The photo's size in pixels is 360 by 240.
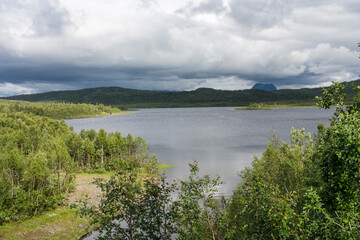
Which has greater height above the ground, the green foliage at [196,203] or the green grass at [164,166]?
the green foliage at [196,203]

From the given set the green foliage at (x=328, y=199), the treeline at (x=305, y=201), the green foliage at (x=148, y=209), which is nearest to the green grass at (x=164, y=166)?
the treeline at (x=305, y=201)

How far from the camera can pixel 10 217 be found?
103 feet

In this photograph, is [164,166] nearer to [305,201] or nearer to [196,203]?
[196,203]

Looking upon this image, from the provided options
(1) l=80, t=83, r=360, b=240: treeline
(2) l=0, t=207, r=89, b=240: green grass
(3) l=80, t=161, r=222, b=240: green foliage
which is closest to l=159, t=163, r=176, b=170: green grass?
(2) l=0, t=207, r=89, b=240: green grass

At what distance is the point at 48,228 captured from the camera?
31.8 metres

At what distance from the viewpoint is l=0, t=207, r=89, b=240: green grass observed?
2923cm

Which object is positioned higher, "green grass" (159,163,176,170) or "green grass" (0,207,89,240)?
"green grass" (0,207,89,240)

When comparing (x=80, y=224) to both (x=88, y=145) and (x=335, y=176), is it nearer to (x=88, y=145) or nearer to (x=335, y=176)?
(x=335, y=176)

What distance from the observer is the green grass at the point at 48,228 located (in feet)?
95.9

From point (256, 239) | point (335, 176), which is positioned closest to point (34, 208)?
point (256, 239)

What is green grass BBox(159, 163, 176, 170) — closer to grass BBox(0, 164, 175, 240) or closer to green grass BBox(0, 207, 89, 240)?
grass BBox(0, 164, 175, 240)

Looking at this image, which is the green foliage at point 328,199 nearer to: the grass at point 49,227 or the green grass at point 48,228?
the grass at point 49,227

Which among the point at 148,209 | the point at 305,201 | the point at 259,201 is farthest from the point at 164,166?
the point at 305,201

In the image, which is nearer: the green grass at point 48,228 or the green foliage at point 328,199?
the green foliage at point 328,199
